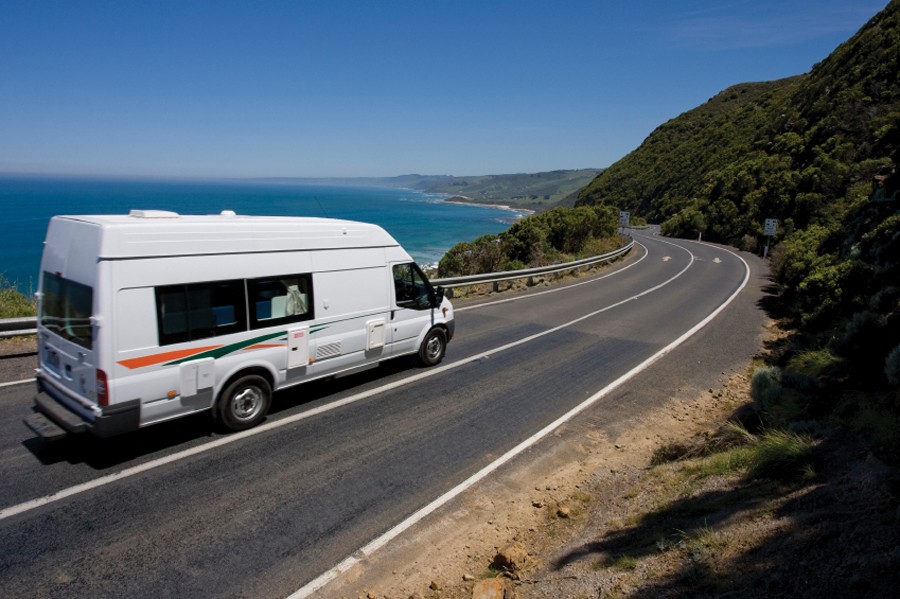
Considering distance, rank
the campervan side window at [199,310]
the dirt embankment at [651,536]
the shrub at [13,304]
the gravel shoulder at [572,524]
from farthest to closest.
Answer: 1. the shrub at [13,304]
2. the campervan side window at [199,310]
3. the gravel shoulder at [572,524]
4. the dirt embankment at [651,536]

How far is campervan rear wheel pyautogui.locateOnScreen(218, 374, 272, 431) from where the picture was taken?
6617mm

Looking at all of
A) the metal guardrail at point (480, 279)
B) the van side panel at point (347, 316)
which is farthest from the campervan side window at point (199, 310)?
the metal guardrail at point (480, 279)

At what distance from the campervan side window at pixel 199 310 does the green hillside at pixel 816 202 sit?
6785 mm

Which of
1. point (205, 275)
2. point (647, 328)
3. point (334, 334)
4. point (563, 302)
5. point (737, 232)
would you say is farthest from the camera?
point (737, 232)

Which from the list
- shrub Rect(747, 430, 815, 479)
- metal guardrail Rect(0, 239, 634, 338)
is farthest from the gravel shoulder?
metal guardrail Rect(0, 239, 634, 338)

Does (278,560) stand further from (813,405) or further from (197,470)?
(813,405)

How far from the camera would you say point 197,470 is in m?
5.83

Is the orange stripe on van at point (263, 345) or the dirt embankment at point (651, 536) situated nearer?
the dirt embankment at point (651, 536)

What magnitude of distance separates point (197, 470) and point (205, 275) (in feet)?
7.50

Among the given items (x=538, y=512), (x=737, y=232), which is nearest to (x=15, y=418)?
(x=538, y=512)

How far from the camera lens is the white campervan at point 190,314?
18.4ft

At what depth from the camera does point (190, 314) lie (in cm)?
620

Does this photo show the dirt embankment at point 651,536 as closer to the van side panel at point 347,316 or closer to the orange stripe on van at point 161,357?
the van side panel at point 347,316

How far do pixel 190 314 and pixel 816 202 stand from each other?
41.7 metres
